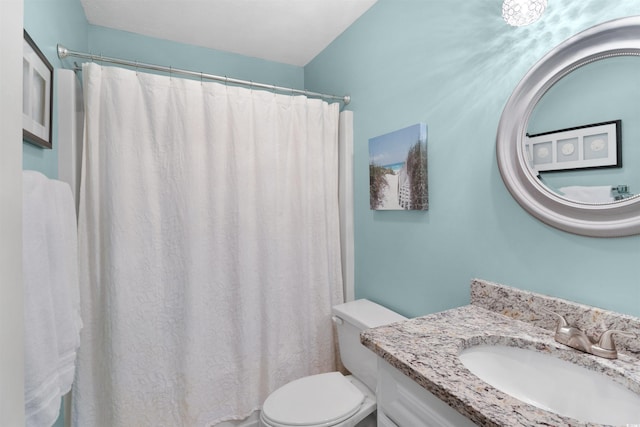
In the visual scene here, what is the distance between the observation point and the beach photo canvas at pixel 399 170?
56.1 inches

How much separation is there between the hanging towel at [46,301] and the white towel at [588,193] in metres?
1.48

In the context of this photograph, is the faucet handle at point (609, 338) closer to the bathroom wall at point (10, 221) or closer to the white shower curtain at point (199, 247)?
the bathroom wall at point (10, 221)

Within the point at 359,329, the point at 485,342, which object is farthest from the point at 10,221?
the point at 359,329

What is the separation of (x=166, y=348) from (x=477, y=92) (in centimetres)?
190

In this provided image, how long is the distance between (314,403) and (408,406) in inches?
26.9

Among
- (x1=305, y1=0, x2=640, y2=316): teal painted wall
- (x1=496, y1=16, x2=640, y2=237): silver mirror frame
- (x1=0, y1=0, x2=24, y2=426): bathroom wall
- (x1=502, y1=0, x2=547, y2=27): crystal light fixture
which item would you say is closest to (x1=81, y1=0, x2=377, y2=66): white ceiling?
(x1=305, y1=0, x2=640, y2=316): teal painted wall

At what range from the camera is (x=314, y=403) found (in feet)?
4.52

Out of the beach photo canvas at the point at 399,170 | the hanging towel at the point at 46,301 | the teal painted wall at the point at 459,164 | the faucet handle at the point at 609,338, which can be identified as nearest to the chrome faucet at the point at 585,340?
the faucet handle at the point at 609,338

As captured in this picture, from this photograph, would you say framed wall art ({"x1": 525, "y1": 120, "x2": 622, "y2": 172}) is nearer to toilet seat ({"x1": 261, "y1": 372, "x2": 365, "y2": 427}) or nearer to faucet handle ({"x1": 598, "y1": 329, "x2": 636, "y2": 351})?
faucet handle ({"x1": 598, "y1": 329, "x2": 636, "y2": 351})

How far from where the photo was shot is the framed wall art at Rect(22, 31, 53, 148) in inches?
37.0

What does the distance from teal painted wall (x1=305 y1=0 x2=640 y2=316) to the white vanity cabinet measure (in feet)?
1.82

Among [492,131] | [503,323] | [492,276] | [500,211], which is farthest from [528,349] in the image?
[492,131]

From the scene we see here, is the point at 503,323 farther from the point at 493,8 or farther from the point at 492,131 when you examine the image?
the point at 493,8

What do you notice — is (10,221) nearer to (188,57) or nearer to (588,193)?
(588,193)
